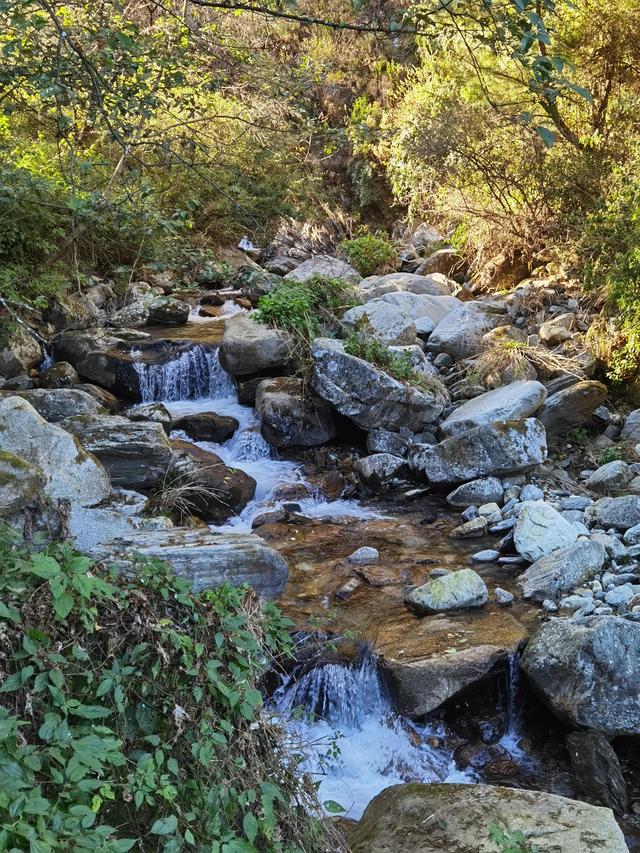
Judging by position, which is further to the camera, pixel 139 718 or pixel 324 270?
pixel 324 270

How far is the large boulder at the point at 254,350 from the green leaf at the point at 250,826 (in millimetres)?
7404

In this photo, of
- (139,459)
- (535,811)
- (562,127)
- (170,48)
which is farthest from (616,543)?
(562,127)

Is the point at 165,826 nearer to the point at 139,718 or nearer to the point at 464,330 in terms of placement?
the point at 139,718

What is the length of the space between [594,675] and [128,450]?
4.58m

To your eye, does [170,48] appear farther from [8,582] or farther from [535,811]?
[535,811]

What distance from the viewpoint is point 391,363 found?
8.98 m

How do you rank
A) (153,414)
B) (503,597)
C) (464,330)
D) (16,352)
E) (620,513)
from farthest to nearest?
(464,330) → (16,352) → (153,414) → (620,513) → (503,597)

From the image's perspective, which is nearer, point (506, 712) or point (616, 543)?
point (506, 712)

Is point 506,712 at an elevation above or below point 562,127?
below

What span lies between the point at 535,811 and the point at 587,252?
8757 millimetres

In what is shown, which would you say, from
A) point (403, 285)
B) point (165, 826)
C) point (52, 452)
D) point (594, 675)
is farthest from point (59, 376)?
point (165, 826)

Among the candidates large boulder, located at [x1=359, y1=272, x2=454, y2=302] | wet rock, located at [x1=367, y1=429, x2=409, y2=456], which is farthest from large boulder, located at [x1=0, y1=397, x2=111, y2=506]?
large boulder, located at [x1=359, y1=272, x2=454, y2=302]

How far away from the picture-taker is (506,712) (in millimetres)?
4766

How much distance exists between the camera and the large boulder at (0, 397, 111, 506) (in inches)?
232
